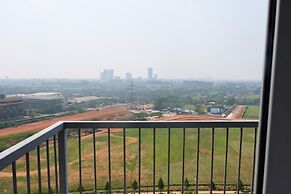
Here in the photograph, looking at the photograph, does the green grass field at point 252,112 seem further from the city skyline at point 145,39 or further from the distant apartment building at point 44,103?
the distant apartment building at point 44,103

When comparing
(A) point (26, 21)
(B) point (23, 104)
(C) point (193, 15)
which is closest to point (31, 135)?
(B) point (23, 104)

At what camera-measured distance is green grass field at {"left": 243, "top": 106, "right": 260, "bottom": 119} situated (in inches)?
62.9

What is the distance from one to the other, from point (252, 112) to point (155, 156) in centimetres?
87

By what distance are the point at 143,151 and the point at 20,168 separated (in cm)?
102

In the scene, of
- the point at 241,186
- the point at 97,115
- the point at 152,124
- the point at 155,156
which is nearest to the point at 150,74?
the point at 152,124

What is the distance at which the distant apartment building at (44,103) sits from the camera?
1.40m

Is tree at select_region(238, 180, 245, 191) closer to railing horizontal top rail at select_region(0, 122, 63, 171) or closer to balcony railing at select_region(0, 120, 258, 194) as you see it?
balcony railing at select_region(0, 120, 258, 194)

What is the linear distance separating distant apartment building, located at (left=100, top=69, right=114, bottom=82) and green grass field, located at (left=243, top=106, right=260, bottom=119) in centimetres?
107

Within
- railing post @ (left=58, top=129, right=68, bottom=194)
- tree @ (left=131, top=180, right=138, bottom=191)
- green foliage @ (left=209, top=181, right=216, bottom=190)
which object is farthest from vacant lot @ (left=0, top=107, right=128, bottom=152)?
green foliage @ (left=209, top=181, right=216, bottom=190)

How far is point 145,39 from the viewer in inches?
75.7

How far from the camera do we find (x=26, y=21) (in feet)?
4.58

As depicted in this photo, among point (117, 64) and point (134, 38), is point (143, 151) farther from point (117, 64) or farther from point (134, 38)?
point (134, 38)

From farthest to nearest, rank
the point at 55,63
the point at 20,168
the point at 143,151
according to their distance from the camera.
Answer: the point at 143,151, the point at 55,63, the point at 20,168

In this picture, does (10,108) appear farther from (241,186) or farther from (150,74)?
(241,186)
